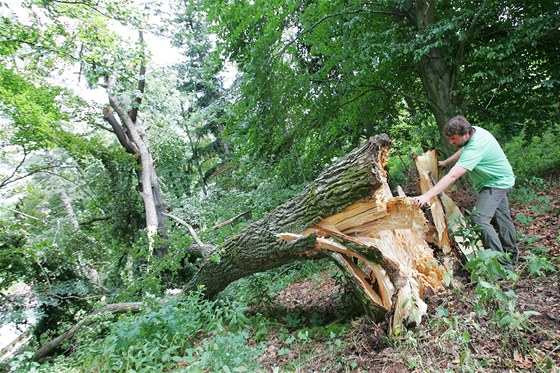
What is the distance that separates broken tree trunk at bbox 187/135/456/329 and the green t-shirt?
28.1 inches

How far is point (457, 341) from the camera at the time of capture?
7.66 ft

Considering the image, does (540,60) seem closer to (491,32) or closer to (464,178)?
(491,32)

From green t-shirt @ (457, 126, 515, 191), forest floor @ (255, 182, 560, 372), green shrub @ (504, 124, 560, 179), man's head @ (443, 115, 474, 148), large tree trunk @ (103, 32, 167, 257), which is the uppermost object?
large tree trunk @ (103, 32, 167, 257)

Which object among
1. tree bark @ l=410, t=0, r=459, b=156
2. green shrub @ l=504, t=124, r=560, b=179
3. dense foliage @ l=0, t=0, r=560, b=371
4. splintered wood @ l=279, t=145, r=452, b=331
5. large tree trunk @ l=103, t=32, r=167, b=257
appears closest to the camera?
splintered wood @ l=279, t=145, r=452, b=331

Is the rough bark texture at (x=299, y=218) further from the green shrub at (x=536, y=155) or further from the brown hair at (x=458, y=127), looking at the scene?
the green shrub at (x=536, y=155)

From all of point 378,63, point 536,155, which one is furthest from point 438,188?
point 536,155

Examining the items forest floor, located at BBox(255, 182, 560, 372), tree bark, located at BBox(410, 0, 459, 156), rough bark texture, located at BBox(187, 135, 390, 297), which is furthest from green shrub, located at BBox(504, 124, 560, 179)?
rough bark texture, located at BBox(187, 135, 390, 297)

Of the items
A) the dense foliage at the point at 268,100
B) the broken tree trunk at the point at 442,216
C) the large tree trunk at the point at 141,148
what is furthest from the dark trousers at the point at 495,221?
the large tree trunk at the point at 141,148

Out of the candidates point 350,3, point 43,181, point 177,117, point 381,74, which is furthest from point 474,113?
point 43,181

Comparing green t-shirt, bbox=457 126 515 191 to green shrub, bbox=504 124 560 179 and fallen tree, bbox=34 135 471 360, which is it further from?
green shrub, bbox=504 124 560 179

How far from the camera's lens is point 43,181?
1758 centimetres

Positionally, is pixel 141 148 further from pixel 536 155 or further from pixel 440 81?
pixel 536 155

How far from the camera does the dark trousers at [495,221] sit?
10.4ft

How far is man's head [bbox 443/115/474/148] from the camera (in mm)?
3125
